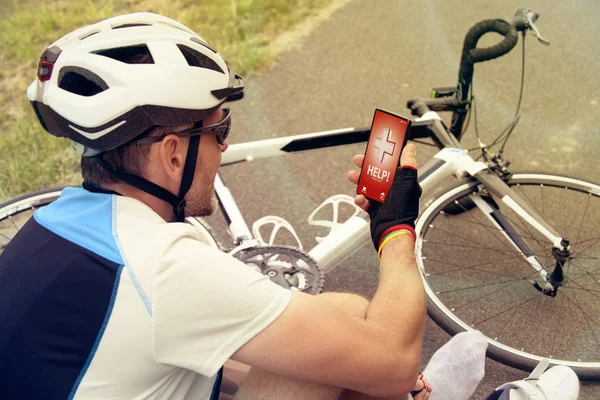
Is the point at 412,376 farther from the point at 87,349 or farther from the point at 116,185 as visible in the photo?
the point at 116,185

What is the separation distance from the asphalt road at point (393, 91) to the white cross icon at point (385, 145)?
112cm

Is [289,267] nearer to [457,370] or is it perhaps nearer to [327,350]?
[457,370]

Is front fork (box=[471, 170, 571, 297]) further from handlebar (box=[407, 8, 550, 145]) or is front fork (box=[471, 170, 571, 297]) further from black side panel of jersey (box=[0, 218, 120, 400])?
black side panel of jersey (box=[0, 218, 120, 400])

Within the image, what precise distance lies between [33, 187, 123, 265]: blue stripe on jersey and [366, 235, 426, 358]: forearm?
0.81m

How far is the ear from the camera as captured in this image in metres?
1.81

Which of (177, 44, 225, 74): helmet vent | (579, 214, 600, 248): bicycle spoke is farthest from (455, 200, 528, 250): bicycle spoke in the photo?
(177, 44, 225, 74): helmet vent

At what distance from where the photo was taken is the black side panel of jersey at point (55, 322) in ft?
4.94

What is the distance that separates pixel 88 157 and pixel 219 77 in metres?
0.49

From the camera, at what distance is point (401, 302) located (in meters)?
1.87

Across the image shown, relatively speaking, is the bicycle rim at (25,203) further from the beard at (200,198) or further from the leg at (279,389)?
the leg at (279,389)

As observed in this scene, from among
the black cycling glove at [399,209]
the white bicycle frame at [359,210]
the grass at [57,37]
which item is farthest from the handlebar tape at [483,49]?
the grass at [57,37]

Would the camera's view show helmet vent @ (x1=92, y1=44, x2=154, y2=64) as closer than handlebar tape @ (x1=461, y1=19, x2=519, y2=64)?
Yes

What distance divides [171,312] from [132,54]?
848mm

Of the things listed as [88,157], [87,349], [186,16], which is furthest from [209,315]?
[186,16]
